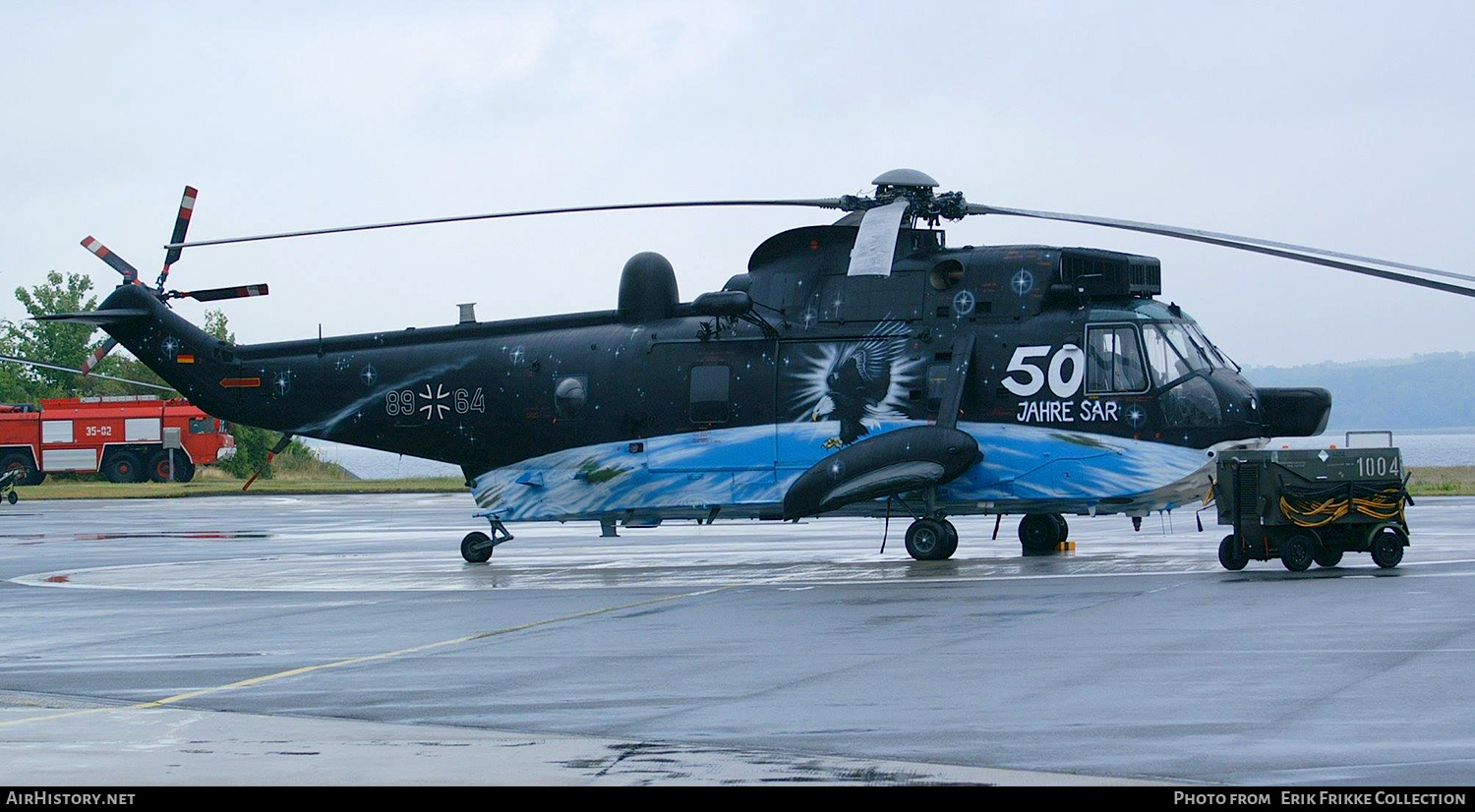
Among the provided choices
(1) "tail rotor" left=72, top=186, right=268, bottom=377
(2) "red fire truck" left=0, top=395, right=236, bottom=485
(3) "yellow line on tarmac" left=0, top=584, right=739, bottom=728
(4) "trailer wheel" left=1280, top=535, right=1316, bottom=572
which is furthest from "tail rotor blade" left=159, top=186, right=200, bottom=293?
(2) "red fire truck" left=0, top=395, right=236, bottom=485

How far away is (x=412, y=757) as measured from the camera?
7883 millimetres

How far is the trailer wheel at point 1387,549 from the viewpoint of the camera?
17.0 meters

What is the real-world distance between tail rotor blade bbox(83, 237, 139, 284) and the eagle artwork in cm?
1154

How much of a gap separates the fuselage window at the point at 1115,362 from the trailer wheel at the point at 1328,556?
3.20 metres

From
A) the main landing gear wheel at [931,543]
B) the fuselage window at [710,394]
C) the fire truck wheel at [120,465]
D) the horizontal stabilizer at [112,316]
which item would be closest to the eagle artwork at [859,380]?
the fuselage window at [710,394]

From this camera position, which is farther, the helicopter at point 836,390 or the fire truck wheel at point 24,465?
the fire truck wheel at point 24,465

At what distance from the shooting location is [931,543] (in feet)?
66.4

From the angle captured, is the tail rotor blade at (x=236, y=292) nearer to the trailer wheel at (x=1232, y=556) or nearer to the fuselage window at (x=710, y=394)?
the fuselage window at (x=710, y=394)

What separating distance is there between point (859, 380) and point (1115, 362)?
3320 mm

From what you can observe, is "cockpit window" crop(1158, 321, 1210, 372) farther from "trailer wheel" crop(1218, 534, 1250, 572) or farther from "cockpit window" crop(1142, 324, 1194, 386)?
"trailer wheel" crop(1218, 534, 1250, 572)

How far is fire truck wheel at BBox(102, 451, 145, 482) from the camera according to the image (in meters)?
64.8

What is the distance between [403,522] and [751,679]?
83.1ft

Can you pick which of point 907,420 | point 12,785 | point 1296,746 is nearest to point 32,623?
point 12,785

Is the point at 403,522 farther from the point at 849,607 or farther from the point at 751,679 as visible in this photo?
the point at 751,679
